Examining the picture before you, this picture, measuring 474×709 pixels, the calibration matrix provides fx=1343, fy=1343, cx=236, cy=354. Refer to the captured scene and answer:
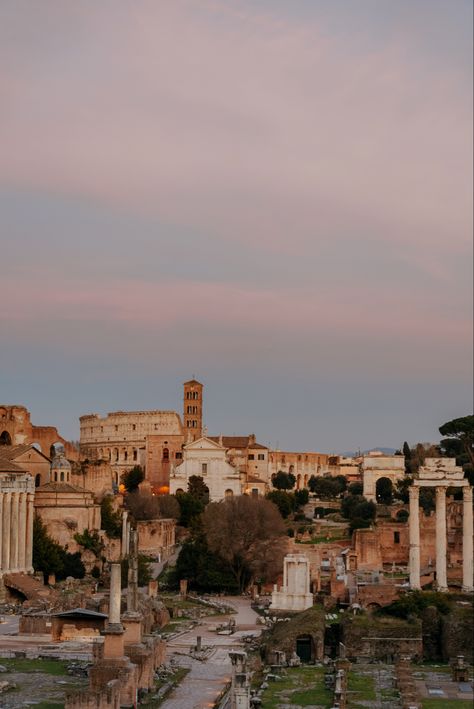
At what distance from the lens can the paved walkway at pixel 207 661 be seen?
3678cm

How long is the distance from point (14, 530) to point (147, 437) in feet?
152

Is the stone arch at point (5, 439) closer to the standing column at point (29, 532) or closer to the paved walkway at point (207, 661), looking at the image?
the standing column at point (29, 532)

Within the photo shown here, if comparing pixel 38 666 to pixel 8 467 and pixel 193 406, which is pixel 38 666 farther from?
pixel 193 406

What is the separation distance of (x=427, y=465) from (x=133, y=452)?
65.5 metres

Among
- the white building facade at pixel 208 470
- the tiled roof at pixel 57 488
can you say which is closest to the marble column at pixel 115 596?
the tiled roof at pixel 57 488

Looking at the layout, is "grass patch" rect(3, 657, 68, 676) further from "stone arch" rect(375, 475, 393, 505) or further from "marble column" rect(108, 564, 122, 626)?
"stone arch" rect(375, 475, 393, 505)

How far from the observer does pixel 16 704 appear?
3406 cm

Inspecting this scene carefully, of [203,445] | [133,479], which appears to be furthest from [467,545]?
[133,479]

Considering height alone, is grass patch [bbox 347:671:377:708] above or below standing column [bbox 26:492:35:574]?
below

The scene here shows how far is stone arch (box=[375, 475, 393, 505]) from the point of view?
314ft

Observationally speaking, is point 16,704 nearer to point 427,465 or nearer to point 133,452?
point 427,465

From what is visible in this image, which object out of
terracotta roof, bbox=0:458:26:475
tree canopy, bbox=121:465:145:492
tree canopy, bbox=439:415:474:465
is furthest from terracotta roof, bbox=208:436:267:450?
terracotta roof, bbox=0:458:26:475

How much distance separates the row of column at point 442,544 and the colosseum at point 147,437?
5479cm

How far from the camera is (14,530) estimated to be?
6544 cm
